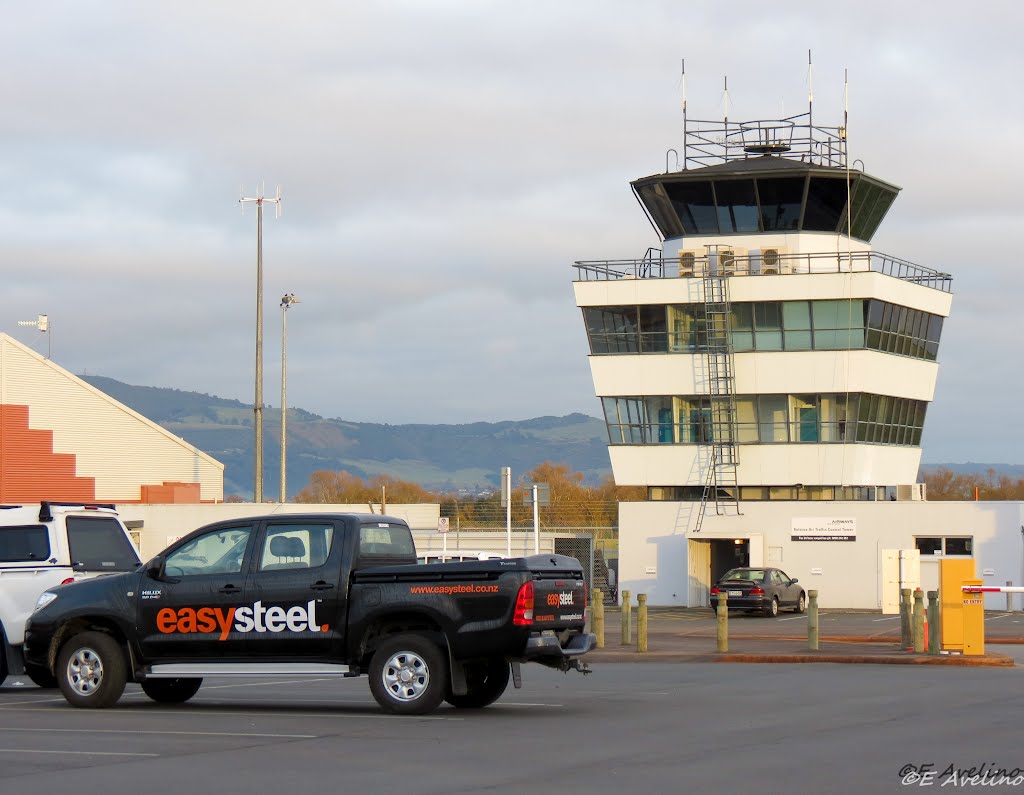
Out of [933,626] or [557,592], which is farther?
[933,626]

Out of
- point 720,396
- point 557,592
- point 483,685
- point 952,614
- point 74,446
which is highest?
point 720,396

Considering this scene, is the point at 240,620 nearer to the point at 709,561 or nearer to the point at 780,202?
the point at 709,561

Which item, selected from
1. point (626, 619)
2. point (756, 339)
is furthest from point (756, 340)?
point (626, 619)

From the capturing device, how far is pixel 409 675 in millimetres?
15430

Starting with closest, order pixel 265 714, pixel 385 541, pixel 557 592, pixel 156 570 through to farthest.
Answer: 1. pixel 557 592
2. pixel 265 714
3. pixel 156 570
4. pixel 385 541

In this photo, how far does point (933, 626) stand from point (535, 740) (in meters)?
13.1

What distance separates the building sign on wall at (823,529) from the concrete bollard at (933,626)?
22.5 m

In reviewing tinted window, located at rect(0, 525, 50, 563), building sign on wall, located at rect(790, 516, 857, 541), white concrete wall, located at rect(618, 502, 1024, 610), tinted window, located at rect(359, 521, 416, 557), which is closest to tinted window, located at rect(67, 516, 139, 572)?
tinted window, located at rect(0, 525, 50, 563)

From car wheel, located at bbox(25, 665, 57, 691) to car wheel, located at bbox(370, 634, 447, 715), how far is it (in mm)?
4337

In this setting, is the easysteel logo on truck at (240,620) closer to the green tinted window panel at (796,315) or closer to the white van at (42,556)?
the white van at (42,556)

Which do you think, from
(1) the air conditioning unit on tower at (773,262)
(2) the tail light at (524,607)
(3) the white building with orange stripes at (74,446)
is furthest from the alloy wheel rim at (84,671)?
(3) the white building with orange stripes at (74,446)

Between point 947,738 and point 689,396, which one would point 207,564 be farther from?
point 689,396

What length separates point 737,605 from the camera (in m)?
42.6

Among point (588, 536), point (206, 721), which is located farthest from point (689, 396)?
point (206, 721)
